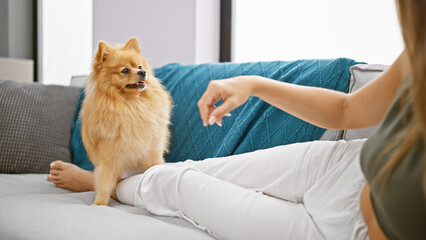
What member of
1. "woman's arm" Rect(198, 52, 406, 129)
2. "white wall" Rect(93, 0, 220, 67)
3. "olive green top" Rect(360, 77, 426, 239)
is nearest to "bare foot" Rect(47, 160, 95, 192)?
"woman's arm" Rect(198, 52, 406, 129)

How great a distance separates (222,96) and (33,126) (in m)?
1.40

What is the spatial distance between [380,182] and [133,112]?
3.17ft

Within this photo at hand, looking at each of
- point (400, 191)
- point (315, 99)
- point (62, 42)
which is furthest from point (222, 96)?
point (62, 42)

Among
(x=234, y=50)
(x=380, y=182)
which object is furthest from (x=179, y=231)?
(x=234, y=50)

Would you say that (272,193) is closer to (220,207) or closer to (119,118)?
(220,207)

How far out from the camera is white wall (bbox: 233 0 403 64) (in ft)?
7.21

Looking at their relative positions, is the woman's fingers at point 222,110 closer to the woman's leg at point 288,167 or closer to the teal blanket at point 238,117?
the woman's leg at point 288,167

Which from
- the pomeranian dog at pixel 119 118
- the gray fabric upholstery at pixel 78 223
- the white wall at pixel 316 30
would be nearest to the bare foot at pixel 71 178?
the pomeranian dog at pixel 119 118

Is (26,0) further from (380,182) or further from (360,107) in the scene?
(380,182)

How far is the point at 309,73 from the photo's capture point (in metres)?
1.43

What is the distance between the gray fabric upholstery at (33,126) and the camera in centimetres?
185

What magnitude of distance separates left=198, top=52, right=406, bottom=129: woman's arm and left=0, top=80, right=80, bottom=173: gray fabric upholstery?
1.33m

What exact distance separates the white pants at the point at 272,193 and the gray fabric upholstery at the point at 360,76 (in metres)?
0.30

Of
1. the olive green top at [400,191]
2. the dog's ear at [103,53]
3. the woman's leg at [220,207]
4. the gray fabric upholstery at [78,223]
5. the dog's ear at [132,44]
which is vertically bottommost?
the gray fabric upholstery at [78,223]
